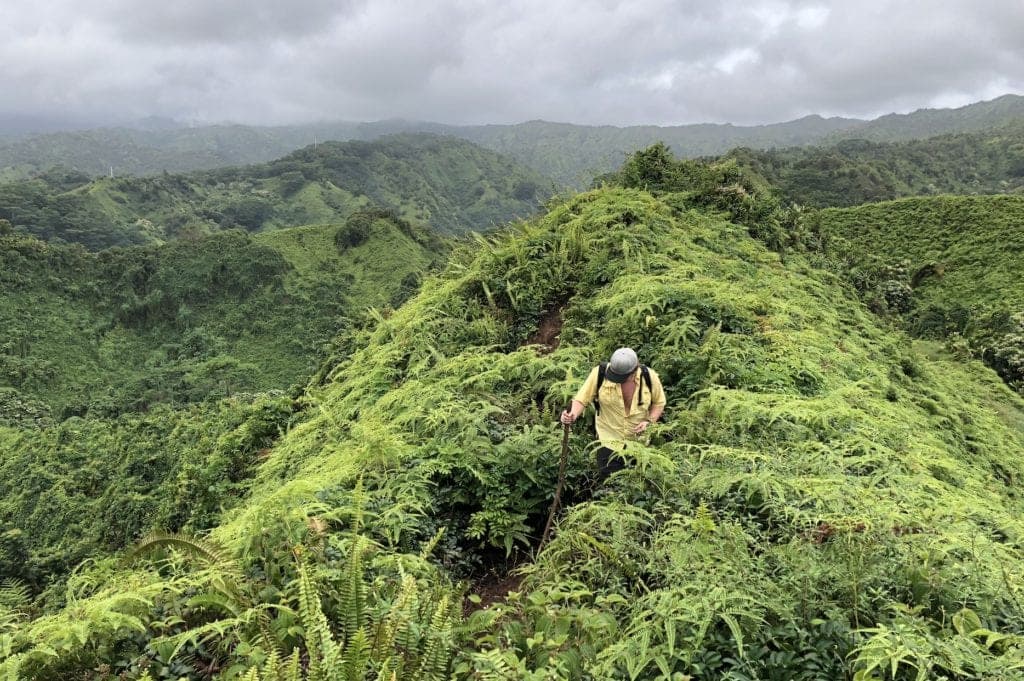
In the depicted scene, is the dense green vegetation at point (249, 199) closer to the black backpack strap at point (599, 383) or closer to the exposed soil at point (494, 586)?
the black backpack strap at point (599, 383)

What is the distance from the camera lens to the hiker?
5371 millimetres

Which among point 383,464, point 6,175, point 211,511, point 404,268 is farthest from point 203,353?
point 6,175

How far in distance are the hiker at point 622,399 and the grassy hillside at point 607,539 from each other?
0.28 m

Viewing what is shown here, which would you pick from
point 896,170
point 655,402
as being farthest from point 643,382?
point 896,170

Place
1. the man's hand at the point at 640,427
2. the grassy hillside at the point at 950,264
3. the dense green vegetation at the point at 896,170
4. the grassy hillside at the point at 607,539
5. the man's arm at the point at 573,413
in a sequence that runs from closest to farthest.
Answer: the grassy hillside at the point at 607,539 < the man's arm at the point at 573,413 < the man's hand at the point at 640,427 < the grassy hillside at the point at 950,264 < the dense green vegetation at the point at 896,170

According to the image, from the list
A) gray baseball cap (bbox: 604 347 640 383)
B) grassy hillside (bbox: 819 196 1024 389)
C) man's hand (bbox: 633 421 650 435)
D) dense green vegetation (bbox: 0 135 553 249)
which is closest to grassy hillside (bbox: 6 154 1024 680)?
man's hand (bbox: 633 421 650 435)

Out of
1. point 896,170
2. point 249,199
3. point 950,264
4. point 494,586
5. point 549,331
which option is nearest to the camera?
point 494,586

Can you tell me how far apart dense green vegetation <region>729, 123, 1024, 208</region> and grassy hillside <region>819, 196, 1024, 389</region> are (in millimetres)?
10280

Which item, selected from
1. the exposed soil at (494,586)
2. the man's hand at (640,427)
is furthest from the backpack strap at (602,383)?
the exposed soil at (494,586)

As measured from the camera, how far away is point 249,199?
412 feet

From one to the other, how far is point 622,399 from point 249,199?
138746mm

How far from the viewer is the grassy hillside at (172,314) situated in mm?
46156

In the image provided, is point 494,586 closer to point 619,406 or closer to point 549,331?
point 619,406

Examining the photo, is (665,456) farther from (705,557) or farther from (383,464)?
(383,464)
